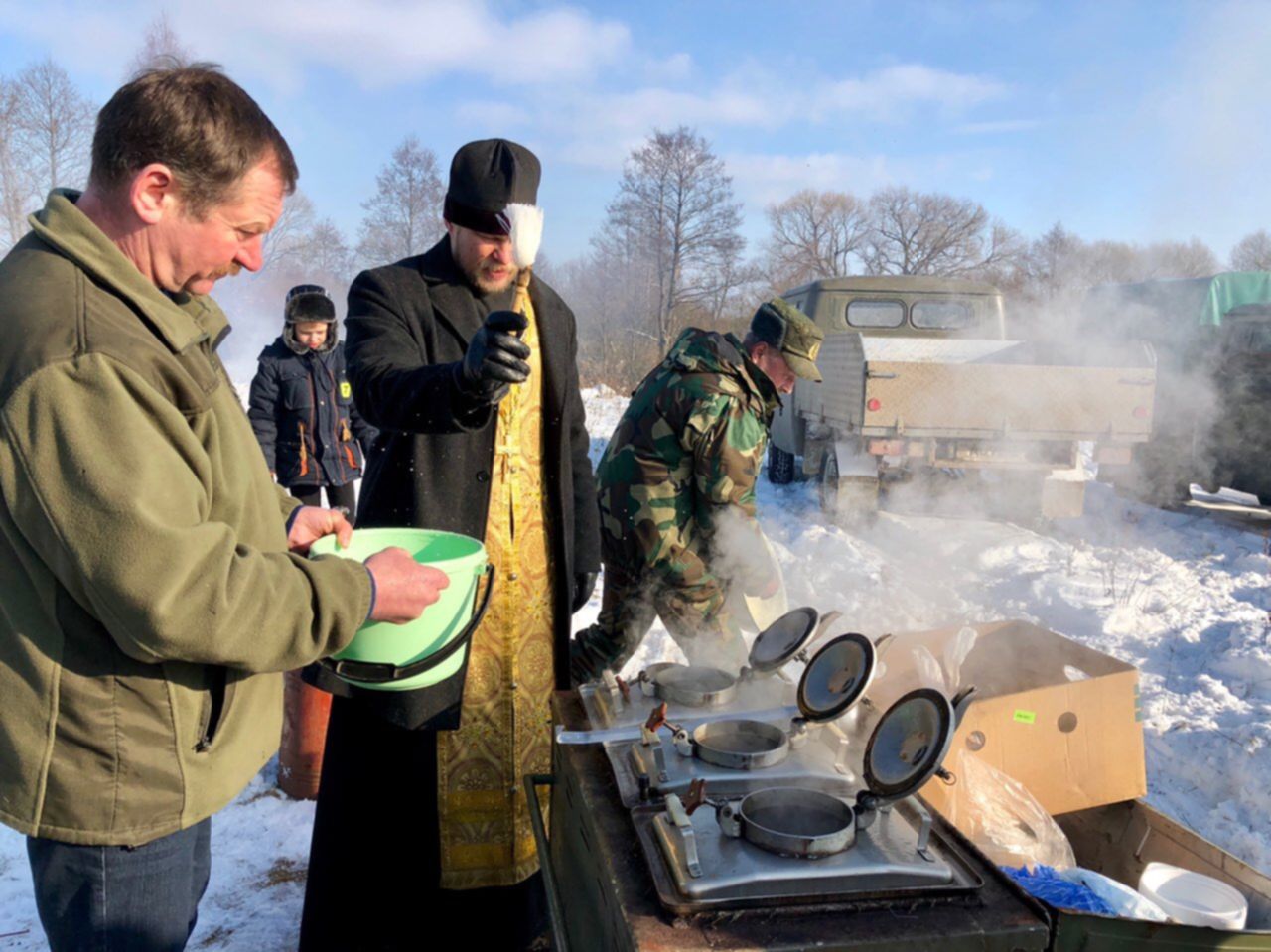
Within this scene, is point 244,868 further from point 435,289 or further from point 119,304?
point 119,304

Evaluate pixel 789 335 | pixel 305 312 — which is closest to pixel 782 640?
pixel 789 335

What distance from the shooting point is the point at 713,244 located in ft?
84.5

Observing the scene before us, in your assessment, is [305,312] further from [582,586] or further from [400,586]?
[400,586]

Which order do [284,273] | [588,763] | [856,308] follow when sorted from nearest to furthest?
[588,763] → [856,308] → [284,273]

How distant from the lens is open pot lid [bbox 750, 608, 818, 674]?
2.07 metres

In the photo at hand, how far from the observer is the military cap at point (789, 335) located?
3488 millimetres

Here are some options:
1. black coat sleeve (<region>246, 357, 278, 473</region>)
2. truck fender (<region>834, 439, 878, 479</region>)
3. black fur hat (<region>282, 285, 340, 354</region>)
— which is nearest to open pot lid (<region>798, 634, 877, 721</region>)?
black coat sleeve (<region>246, 357, 278, 473</region>)

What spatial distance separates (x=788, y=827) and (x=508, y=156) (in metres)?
1.75

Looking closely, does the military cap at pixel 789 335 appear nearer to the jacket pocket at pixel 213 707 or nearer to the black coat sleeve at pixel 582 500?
the black coat sleeve at pixel 582 500

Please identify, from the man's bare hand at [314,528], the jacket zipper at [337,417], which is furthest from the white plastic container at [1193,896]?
the jacket zipper at [337,417]

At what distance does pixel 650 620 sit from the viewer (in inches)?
143

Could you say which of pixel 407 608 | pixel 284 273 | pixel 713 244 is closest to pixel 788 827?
pixel 407 608

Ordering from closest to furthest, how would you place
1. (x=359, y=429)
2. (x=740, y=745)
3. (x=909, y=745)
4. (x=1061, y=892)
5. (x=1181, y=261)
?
(x=909, y=745) → (x=740, y=745) → (x=1061, y=892) → (x=359, y=429) → (x=1181, y=261)

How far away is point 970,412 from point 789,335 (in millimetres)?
4335
